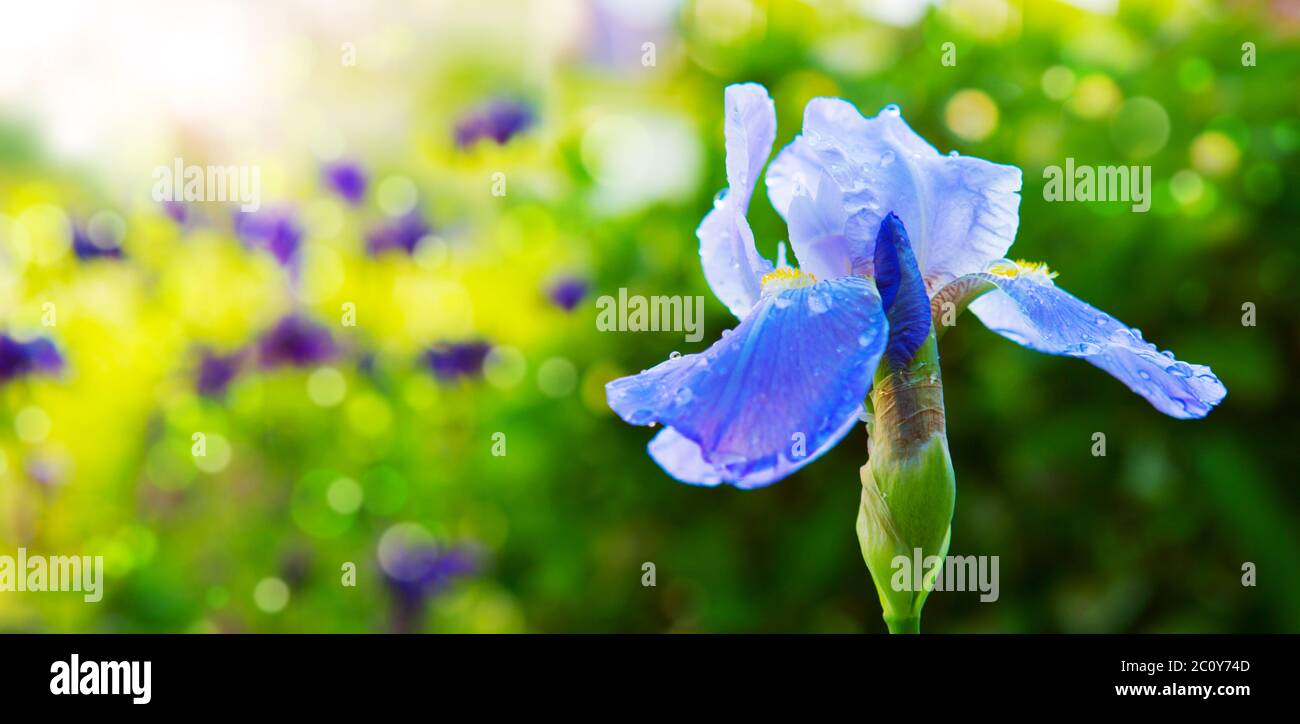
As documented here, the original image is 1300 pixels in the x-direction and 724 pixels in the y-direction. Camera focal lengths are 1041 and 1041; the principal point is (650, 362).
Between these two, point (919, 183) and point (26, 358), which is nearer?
point (919, 183)

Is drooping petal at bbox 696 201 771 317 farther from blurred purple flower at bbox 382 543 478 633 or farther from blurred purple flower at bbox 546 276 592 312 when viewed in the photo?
blurred purple flower at bbox 382 543 478 633

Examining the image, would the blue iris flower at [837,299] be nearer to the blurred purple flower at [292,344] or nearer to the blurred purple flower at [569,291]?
the blurred purple flower at [569,291]

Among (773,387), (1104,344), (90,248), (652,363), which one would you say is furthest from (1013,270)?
(90,248)

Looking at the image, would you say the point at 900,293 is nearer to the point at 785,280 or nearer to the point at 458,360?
the point at 785,280

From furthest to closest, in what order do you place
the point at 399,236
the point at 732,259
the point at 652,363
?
the point at 399,236 < the point at 652,363 < the point at 732,259

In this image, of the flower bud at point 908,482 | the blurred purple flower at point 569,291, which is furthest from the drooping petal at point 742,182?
the blurred purple flower at point 569,291

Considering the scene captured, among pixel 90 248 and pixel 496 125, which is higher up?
pixel 496 125
